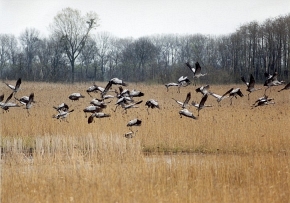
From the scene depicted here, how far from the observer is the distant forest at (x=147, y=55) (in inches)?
948

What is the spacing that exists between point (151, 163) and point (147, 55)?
2594 centimetres

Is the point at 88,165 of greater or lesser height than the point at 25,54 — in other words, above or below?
below

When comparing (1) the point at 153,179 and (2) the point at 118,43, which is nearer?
(1) the point at 153,179

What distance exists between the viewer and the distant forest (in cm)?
2408

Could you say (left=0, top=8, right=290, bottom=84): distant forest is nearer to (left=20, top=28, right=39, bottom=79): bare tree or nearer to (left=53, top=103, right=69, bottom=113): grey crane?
(left=20, top=28, right=39, bottom=79): bare tree

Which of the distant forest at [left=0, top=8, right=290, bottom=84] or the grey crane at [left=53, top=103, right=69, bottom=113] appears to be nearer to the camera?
the grey crane at [left=53, top=103, right=69, bottom=113]

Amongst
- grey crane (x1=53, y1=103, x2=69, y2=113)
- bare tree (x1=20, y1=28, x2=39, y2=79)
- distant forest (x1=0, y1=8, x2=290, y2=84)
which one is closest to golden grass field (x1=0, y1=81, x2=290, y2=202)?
grey crane (x1=53, y1=103, x2=69, y2=113)

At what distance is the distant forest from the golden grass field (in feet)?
40.8

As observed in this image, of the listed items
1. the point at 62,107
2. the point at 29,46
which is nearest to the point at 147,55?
the point at 29,46

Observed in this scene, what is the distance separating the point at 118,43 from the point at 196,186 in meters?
29.6

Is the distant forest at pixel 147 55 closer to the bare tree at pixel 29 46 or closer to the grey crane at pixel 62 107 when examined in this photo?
the bare tree at pixel 29 46

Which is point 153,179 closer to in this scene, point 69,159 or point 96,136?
point 69,159

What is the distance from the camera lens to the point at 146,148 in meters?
8.70

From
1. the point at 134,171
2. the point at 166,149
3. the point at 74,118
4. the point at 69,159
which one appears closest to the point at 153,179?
the point at 134,171
